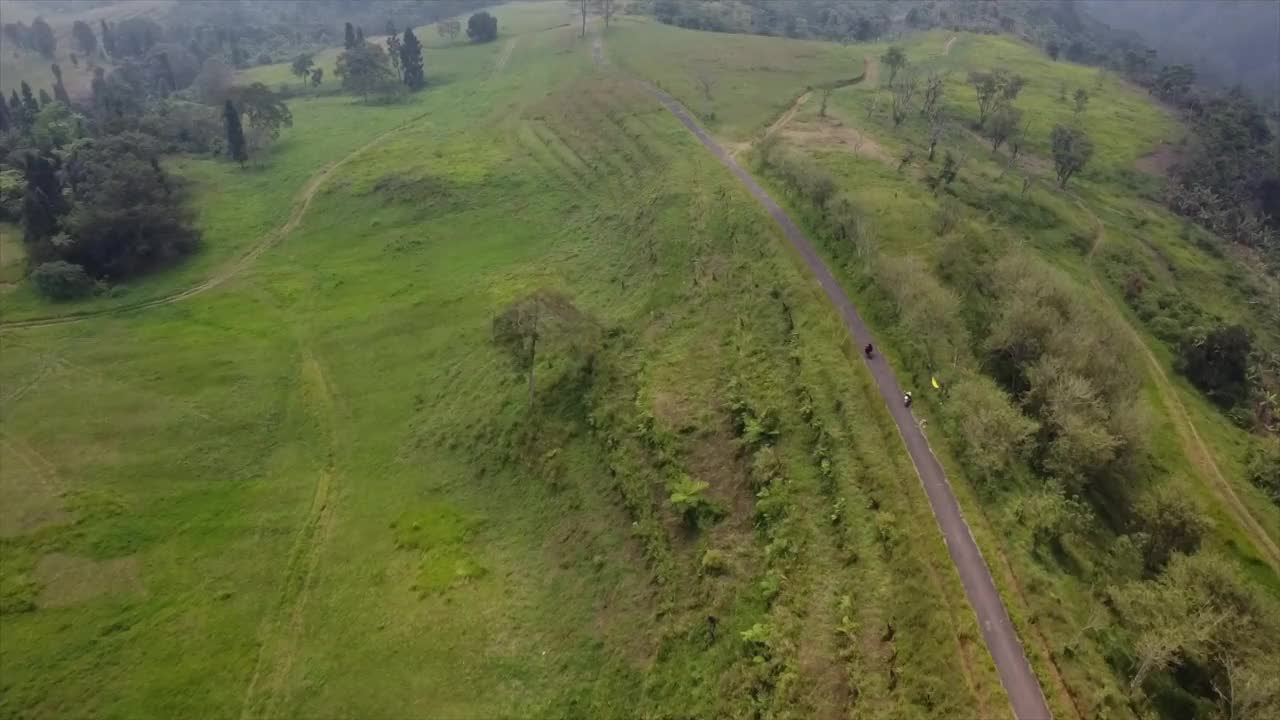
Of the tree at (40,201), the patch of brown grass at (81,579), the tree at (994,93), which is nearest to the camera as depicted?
the patch of brown grass at (81,579)

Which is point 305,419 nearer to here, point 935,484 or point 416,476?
point 416,476

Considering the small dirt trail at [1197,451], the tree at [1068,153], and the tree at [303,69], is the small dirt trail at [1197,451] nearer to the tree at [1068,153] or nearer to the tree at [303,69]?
the tree at [1068,153]

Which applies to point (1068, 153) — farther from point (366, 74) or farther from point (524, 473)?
point (366, 74)

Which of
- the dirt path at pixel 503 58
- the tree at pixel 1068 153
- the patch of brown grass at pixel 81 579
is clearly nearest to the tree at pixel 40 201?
the patch of brown grass at pixel 81 579

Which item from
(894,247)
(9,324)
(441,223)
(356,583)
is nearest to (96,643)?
(356,583)

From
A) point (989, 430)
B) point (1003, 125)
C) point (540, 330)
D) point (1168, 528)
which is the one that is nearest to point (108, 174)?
point (540, 330)

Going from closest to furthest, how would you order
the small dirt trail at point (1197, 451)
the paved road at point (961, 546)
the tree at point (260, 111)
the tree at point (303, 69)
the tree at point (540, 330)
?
the paved road at point (961, 546) → the small dirt trail at point (1197, 451) → the tree at point (540, 330) → the tree at point (260, 111) → the tree at point (303, 69)

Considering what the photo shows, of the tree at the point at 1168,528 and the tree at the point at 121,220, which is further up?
the tree at the point at 121,220
